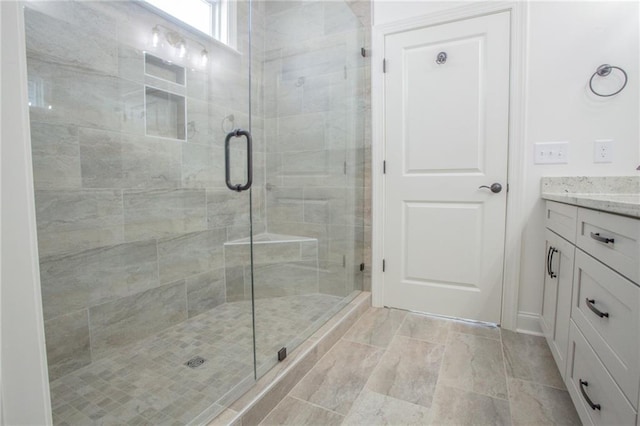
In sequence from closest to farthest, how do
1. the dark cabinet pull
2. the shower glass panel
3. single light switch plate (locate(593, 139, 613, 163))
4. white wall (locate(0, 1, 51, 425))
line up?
white wall (locate(0, 1, 51, 425)) → the dark cabinet pull → single light switch plate (locate(593, 139, 613, 163)) → the shower glass panel

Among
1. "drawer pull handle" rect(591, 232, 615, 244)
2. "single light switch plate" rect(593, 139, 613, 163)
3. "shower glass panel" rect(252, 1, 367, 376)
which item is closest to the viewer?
"drawer pull handle" rect(591, 232, 615, 244)

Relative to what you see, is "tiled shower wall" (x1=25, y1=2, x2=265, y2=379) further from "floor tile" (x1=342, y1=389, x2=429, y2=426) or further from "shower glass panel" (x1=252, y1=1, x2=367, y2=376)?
"floor tile" (x1=342, y1=389, x2=429, y2=426)

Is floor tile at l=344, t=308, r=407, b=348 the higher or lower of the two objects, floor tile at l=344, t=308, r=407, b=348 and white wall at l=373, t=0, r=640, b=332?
the lower

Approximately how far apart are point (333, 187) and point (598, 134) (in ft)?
5.34

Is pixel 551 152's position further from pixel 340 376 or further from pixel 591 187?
pixel 340 376

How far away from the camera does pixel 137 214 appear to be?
1.87m

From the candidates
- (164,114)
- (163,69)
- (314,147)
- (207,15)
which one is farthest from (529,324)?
(207,15)

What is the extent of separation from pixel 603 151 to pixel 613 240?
1196mm

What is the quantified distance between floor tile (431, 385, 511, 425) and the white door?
0.85 meters

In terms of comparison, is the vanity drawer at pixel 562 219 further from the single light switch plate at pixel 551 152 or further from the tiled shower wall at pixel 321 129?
the tiled shower wall at pixel 321 129

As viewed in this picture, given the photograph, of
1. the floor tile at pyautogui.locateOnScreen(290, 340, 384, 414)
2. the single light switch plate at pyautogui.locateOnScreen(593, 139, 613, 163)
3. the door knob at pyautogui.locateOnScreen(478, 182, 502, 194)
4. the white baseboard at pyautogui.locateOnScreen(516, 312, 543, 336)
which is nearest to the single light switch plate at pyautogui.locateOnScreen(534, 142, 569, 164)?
the single light switch plate at pyautogui.locateOnScreen(593, 139, 613, 163)

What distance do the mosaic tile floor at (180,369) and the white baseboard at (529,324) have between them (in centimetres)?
124

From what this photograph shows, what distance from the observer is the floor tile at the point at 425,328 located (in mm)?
1965

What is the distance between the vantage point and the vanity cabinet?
32.4 inches
